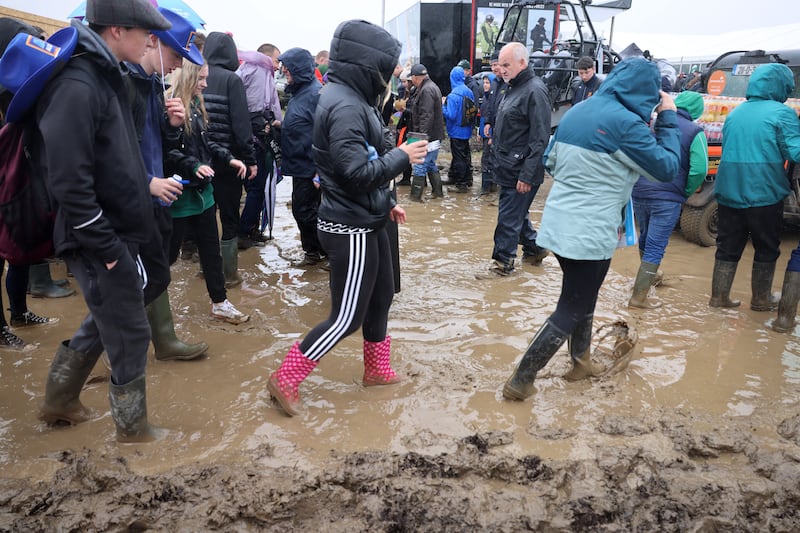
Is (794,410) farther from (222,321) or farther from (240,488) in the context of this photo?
(222,321)

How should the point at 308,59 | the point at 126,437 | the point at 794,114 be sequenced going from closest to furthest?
the point at 126,437
the point at 794,114
the point at 308,59

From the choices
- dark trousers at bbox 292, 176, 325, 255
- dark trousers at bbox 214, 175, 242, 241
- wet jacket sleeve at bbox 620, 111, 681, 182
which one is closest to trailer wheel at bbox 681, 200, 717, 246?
wet jacket sleeve at bbox 620, 111, 681, 182

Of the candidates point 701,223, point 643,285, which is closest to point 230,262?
point 643,285

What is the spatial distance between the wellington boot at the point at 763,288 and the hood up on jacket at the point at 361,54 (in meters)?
3.52

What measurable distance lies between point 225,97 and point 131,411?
106 inches

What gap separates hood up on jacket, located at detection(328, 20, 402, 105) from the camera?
2818 millimetres

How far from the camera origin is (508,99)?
209 inches

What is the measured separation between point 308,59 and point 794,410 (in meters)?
4.38

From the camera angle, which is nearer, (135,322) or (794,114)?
(135,322)

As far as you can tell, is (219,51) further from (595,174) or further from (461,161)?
(461,161)

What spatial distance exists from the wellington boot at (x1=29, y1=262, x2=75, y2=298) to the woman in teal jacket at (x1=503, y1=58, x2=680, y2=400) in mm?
3647

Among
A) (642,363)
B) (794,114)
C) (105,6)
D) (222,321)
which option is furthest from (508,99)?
(105,6)

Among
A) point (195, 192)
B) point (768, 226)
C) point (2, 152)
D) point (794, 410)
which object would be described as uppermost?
point (2, 152)

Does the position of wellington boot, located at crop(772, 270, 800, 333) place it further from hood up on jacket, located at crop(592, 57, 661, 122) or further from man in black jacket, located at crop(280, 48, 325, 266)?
man in black jacket, located at crop(280, 48, 325, 266)
